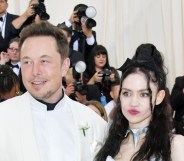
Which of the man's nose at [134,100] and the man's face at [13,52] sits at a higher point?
the man's face at [13,52]

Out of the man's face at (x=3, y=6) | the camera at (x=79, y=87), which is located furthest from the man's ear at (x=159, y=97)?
the man's face at (x=3, y=6)

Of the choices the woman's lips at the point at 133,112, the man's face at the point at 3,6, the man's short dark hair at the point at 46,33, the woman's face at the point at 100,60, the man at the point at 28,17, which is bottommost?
the woman's lips at the point at 133,112

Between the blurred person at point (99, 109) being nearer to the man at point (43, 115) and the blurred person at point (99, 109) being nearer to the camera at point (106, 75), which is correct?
the camera at point (106, 75)

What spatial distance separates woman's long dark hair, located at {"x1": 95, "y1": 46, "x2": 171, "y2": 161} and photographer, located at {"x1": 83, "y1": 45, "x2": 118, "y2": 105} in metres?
2.40

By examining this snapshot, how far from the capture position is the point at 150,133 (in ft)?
8.20

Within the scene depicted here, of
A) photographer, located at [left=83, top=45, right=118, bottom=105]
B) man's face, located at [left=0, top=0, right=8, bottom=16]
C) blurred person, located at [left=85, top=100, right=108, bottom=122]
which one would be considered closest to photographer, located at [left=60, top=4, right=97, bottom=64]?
photographer, located at [left=83, top=45, right=118, bottom=105]

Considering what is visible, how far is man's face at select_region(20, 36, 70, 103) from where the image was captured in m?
2.40

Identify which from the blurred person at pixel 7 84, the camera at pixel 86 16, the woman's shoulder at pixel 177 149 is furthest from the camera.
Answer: the camera at pixel 86 16

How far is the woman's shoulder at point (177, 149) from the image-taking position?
7.59 feet

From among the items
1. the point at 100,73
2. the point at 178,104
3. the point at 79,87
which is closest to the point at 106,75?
the point at 100,73

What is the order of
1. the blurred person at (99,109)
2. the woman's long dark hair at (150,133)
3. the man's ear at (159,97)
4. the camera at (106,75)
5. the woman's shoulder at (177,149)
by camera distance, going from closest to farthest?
the woman's shoulder at (177,149)
the woman's long dark hair at (150,133)
the man's ear at (159,97)
the blurred person at (99,109)
the camera at (106,75)

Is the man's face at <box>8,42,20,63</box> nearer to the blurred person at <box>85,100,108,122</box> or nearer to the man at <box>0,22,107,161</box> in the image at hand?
the blurred person at <box>85,100,108,122</box>

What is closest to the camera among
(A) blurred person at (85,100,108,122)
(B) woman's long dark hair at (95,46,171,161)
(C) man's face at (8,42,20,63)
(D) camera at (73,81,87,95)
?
(B) woman's long dark hair at (95,46,171,161)

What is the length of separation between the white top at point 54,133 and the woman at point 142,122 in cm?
20
